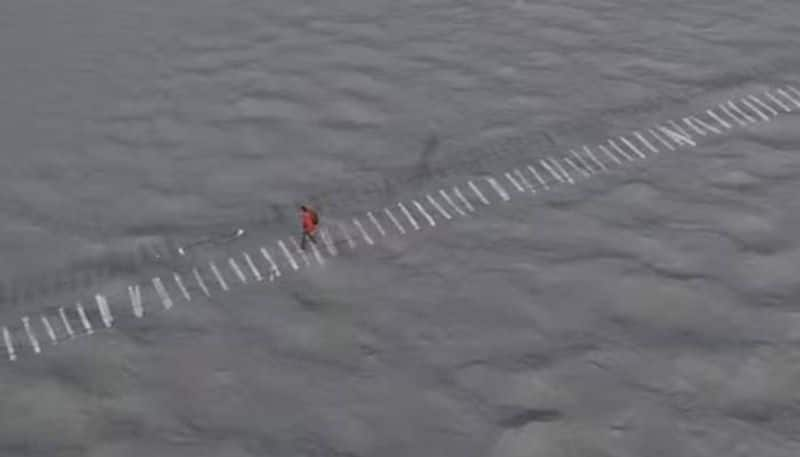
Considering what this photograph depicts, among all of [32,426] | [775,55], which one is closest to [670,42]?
[775,55]

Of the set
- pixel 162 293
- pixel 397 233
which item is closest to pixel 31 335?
pixel 162 293

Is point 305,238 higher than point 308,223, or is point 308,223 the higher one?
point 308,223

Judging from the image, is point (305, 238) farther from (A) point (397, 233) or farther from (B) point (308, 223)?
(A) point (397, 233)

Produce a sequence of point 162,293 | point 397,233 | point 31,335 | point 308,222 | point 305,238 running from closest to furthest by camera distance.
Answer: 1. point 31,335
2. point 162,293
3. point 308,222
4. point 305,238
5. point 397,233

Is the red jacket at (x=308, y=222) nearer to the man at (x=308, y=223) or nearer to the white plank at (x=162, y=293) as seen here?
the man at (x=308, y=223)

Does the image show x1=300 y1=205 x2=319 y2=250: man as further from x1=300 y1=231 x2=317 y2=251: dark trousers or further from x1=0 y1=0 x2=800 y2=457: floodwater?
x1=0 y1=0 x2=800 y2=457: floodwater

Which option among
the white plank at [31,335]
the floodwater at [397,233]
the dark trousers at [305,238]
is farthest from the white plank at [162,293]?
the dark trousers at [305,238]

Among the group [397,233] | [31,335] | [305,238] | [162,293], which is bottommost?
[397,233]

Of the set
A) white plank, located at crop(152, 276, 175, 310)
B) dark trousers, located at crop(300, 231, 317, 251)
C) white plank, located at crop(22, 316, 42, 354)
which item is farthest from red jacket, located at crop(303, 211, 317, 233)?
white plank, located at crop(22, 316, 42, 354)
